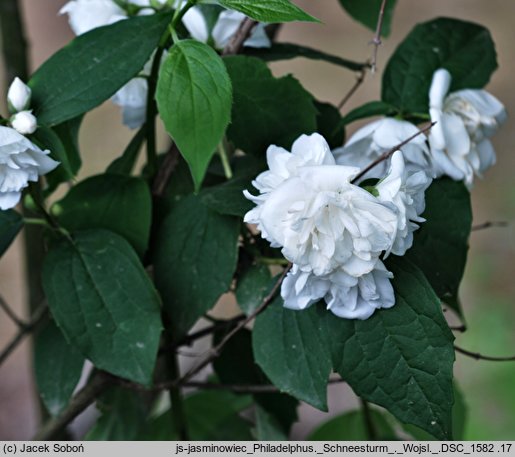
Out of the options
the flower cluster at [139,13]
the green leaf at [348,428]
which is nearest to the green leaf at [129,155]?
the flower cluster at [139,13]

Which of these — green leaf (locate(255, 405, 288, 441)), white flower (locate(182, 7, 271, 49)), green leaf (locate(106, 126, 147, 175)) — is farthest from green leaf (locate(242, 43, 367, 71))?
green leaf (locate(255, 405, 288, 441))

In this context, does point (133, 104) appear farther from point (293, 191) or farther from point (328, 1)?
point (328, 1)

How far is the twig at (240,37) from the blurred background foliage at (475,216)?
0.78 metres

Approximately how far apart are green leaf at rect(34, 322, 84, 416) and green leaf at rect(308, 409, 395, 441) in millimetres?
340

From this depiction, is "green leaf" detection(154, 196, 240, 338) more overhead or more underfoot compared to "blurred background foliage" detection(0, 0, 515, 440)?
more overhead

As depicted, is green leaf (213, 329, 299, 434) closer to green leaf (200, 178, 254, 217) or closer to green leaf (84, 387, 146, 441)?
green leaf (84, 387, 146, 441)

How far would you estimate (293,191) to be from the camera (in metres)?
0.49

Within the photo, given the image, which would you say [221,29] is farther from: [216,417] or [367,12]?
[216,417]

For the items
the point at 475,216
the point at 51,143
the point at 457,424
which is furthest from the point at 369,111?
the point at 475,216

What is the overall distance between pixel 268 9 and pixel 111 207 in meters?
0.22

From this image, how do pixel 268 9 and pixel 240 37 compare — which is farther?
pixel 240 37

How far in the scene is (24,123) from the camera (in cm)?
56

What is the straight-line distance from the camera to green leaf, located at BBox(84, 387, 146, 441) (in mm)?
809
